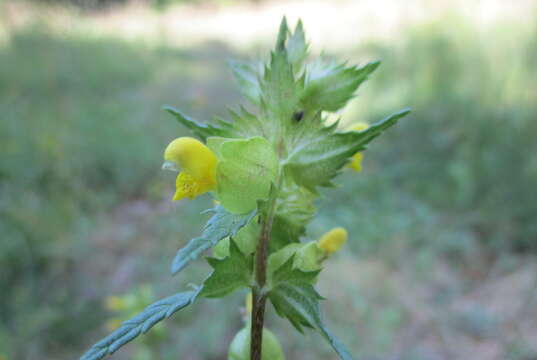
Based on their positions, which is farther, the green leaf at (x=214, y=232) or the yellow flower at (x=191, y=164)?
the yellow flower at (x=191, y=164)

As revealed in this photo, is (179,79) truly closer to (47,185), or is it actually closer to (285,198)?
(47,185)

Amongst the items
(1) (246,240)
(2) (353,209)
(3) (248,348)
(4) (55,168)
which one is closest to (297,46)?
(1) (246,240)

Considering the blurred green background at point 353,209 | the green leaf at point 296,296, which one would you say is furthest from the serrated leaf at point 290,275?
the blurred green background at point 353,209

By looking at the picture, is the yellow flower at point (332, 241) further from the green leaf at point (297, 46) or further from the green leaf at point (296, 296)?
the green leaf at point (297, 46)

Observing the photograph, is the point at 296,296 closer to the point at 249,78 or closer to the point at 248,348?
the point at 248,348

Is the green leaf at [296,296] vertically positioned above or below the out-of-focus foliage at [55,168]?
below

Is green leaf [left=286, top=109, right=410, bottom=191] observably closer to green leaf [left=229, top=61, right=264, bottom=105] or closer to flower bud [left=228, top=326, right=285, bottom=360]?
green leaf [left=229, top=61, right=264, bottom=105]
